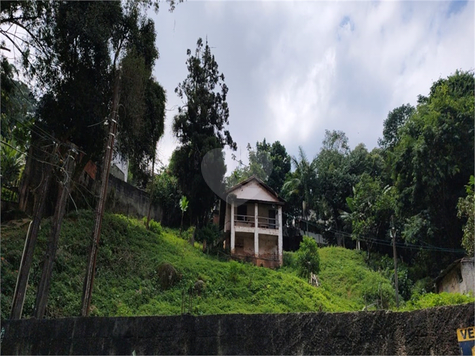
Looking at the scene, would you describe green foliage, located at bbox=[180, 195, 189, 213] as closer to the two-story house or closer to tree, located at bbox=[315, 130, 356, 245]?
the two-story house

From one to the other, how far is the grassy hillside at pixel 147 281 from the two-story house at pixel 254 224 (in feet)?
12.8

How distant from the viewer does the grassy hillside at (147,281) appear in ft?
46.3

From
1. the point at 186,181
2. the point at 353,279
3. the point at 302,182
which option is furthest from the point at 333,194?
the point at 186,181

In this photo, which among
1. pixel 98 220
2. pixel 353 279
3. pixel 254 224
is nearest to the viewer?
pixel 98 220

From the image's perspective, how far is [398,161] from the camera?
1060 inches

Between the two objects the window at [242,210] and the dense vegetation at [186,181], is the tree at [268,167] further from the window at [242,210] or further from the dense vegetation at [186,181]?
the window at [242,210]

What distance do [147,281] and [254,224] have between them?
1118 cm

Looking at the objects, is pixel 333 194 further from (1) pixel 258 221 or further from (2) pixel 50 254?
(2) pixel 50 254

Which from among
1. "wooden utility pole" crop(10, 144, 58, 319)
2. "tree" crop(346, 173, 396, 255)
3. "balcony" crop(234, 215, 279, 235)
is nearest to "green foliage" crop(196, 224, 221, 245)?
"balcony" crop(234, 215, 279, 235)

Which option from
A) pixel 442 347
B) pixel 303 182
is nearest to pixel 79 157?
pixel 442 347

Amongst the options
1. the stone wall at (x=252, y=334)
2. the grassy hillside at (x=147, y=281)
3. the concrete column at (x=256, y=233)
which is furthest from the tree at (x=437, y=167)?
the stone wall at (x=252, y=334)

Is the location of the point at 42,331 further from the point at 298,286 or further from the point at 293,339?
the point at 298,286

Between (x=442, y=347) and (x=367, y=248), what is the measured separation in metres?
30.1

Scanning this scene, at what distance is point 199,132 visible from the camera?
2758 cm
